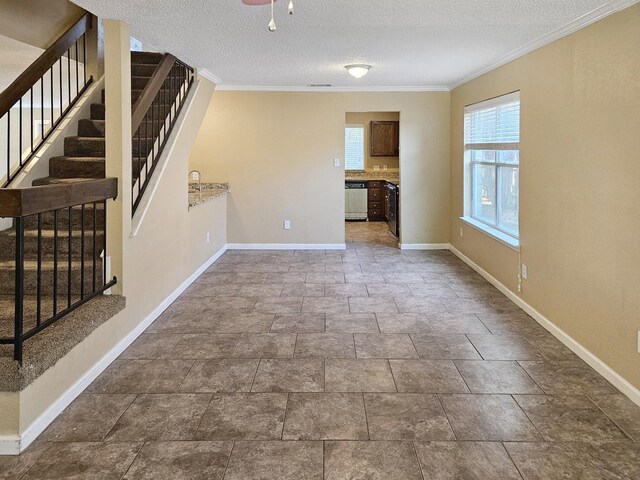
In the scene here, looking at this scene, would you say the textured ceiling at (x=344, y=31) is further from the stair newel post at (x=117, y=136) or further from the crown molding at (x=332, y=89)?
the crown molding at (x=332, y=89)

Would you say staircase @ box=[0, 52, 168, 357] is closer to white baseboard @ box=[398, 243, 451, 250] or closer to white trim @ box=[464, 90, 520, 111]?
white trim @ box=[464, 90, 520, 111]

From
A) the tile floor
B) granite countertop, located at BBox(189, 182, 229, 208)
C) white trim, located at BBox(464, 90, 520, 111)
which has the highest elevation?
white trim, located at BBox(464, 90, 520, 111)

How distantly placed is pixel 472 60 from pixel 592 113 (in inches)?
81.6

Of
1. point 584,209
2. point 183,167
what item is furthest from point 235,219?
point 584,209

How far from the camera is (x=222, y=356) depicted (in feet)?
11.3

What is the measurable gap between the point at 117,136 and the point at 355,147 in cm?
804

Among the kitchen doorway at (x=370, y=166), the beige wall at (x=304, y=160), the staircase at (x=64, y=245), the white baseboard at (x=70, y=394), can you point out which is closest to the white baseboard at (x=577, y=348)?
the beige wall at (x=304, y=160)

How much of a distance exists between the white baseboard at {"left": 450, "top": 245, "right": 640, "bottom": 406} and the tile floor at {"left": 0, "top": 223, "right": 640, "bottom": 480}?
0.06 meters

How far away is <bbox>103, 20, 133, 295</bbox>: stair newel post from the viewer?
3441 mm

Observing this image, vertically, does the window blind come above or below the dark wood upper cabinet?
below

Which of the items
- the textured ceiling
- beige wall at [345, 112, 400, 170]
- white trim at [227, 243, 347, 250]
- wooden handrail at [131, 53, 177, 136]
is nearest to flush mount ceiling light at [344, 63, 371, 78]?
the textured ceiling

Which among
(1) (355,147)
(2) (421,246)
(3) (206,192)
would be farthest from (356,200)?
(3) (206,192)

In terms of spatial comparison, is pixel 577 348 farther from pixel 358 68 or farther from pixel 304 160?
pixel 304 160

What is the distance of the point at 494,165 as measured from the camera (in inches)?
220
